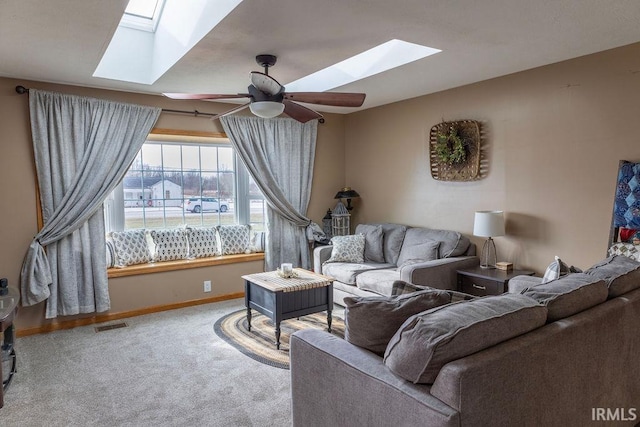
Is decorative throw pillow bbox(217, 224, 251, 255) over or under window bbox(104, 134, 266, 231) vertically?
under

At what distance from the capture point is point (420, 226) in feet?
17.3

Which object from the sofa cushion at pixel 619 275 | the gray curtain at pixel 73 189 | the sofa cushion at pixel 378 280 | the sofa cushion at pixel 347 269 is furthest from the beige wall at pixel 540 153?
the gray curtain at pixel 73 189

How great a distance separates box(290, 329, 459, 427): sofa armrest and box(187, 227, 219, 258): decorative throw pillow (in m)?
3.36

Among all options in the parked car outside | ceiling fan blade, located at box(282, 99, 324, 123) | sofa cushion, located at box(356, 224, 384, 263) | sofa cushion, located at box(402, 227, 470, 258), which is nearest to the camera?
ceiling fan blade, located at box(282, 99, 324, 123)

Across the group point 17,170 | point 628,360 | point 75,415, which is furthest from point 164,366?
point 628,360

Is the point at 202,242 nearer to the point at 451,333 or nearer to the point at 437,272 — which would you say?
the point at 437,272

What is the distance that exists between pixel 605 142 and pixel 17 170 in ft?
17.0

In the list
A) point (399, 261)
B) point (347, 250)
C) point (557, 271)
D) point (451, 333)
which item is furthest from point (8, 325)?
point (557, 271)

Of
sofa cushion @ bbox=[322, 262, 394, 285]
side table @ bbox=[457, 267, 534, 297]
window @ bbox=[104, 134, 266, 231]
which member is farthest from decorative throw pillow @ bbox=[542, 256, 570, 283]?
window @ bbox=[104, 134, 266, 231]

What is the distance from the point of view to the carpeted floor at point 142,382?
2.67 metres

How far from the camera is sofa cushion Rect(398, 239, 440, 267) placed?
4.62 meters

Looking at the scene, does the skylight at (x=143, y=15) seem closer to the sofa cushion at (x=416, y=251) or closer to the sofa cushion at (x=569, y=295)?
the sofa cushion at (x=416, y=251)

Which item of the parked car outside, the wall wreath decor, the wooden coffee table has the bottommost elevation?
the wooden coffee table

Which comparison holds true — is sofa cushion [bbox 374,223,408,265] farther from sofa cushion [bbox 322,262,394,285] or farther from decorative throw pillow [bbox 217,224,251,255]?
decorative throw pillow [bbox 217,224,251,255]
